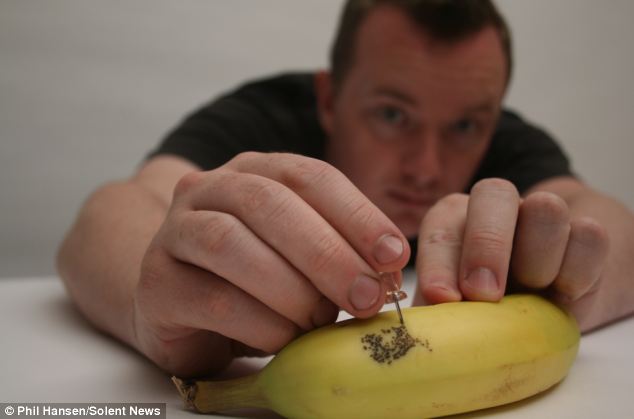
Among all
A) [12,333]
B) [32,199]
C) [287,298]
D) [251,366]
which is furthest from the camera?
[32,199]

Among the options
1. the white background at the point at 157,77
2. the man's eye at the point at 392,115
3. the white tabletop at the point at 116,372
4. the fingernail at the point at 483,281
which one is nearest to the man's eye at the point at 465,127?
the man's eye at the point at 392,115

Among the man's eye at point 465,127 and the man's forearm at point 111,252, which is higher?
the man's forearm at point 111,252

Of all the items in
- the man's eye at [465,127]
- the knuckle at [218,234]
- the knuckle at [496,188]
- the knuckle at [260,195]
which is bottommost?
the man's eye at [465,127]

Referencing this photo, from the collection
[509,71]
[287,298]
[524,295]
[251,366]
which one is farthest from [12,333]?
[509,71]

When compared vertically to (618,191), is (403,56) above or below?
above

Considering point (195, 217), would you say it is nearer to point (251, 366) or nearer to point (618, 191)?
point (251, 366)

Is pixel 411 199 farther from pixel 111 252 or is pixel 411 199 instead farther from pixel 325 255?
pixel 325 255

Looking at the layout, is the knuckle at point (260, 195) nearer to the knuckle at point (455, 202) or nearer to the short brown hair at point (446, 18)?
the knuckle at point (455, 202)
